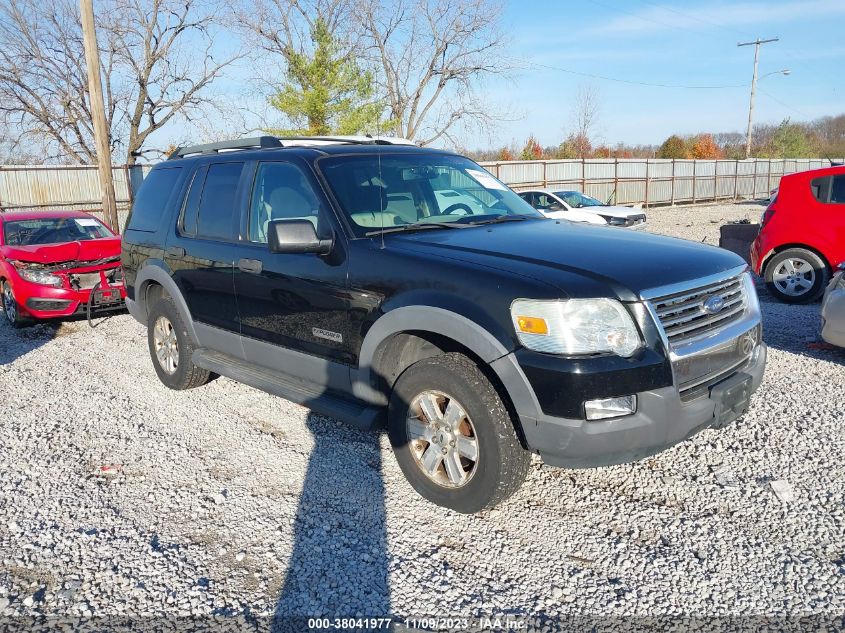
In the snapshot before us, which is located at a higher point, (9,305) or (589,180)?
(589,180)

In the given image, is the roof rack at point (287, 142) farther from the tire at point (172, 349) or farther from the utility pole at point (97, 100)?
the utility pole at point (97, 100)

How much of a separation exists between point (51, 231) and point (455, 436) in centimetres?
826

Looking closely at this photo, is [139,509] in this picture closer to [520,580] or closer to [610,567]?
[520,580]

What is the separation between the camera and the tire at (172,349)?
5496 millimetres

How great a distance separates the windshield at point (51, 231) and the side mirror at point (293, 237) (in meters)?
6.73

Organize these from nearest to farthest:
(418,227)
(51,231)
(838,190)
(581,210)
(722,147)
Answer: (418,227) < (838,190) < (51,231) < (581,210) < (722,147)

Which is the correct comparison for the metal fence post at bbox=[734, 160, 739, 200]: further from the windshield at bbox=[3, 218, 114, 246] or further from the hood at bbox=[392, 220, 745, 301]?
the hood at bbox=[392, 220, 745, 301]

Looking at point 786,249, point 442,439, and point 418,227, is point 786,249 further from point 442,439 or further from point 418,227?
point 442,439

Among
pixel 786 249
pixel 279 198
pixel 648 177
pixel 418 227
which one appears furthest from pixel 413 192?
pixel 648 177

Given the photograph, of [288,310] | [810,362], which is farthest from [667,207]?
[288,310]

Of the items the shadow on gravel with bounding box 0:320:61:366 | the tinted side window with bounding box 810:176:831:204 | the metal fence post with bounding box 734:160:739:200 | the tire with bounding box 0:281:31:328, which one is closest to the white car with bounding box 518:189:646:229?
the tinted side window with bounding box 810:176:831:204

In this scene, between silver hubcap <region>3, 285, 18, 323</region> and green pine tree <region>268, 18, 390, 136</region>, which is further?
green pine tree <region>268, 18, 390, 136</region>

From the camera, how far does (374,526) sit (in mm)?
3516

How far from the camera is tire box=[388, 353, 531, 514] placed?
3.24 m
